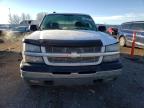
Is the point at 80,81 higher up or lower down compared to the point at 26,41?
lower down

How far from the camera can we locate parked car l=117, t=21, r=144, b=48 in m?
12.9

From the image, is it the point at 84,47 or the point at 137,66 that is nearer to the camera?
the point at 84,47

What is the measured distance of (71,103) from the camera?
4652 mm

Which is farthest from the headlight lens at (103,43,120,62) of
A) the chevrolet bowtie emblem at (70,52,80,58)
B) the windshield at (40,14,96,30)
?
the windshield at (40,14,96,30)

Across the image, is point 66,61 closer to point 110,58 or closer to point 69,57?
point 69,57

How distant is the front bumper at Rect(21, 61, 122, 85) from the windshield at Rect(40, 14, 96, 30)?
2073mm

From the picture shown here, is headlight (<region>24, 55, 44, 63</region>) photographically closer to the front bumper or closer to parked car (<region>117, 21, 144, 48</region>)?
the front bumper

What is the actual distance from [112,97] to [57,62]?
1552 millimetres

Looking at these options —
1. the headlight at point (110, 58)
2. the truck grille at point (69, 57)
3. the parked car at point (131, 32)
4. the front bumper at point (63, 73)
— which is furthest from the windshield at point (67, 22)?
the parked car at point (131, 32)

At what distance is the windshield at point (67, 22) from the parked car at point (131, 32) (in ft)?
22.7

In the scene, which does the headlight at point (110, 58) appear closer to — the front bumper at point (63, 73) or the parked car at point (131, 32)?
the front bumper at point (63, 73)

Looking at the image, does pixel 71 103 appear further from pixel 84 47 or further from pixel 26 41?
pixel 26 41

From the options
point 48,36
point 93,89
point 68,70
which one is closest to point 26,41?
point 48,36

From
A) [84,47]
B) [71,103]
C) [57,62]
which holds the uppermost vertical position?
[84,47]
